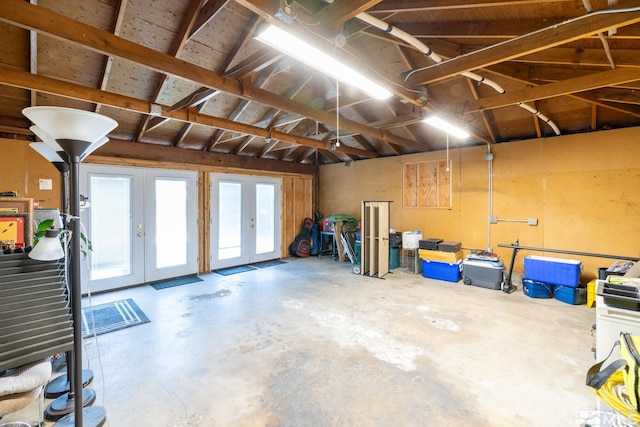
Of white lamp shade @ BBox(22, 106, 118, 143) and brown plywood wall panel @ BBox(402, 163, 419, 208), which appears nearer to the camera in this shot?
white lamp shade @ BBox(22, 106, 118, 143)

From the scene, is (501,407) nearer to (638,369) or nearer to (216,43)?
(638,369)

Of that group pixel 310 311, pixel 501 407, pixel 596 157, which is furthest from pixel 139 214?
pixel 596 157

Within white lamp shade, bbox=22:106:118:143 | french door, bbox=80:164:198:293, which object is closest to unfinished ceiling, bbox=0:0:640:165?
french door, bbox=80:164:198:293

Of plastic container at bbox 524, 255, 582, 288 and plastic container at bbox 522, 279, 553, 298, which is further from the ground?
plastic container at bbox 524, 255, 582, 288

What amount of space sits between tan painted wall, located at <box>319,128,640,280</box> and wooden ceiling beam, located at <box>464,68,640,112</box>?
234cm

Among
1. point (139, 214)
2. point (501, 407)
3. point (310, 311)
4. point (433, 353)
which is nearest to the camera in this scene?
point (501, 407)

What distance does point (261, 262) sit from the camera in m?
7.34

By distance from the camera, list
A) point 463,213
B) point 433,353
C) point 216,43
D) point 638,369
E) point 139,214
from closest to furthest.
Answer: point 638,369, point 433,353, point 216,43, point 139,214, point 463,213

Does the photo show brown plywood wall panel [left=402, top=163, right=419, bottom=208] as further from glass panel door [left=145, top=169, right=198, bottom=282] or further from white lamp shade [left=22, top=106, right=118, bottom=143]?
white lamp shade [left=22, top=106, right=118, bottom=143]

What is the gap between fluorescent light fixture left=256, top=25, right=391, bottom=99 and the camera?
5.96ft

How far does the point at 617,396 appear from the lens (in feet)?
4.12

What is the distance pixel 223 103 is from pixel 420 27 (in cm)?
341

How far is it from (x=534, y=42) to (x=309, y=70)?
3.08m

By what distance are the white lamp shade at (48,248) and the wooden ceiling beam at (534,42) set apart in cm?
350
